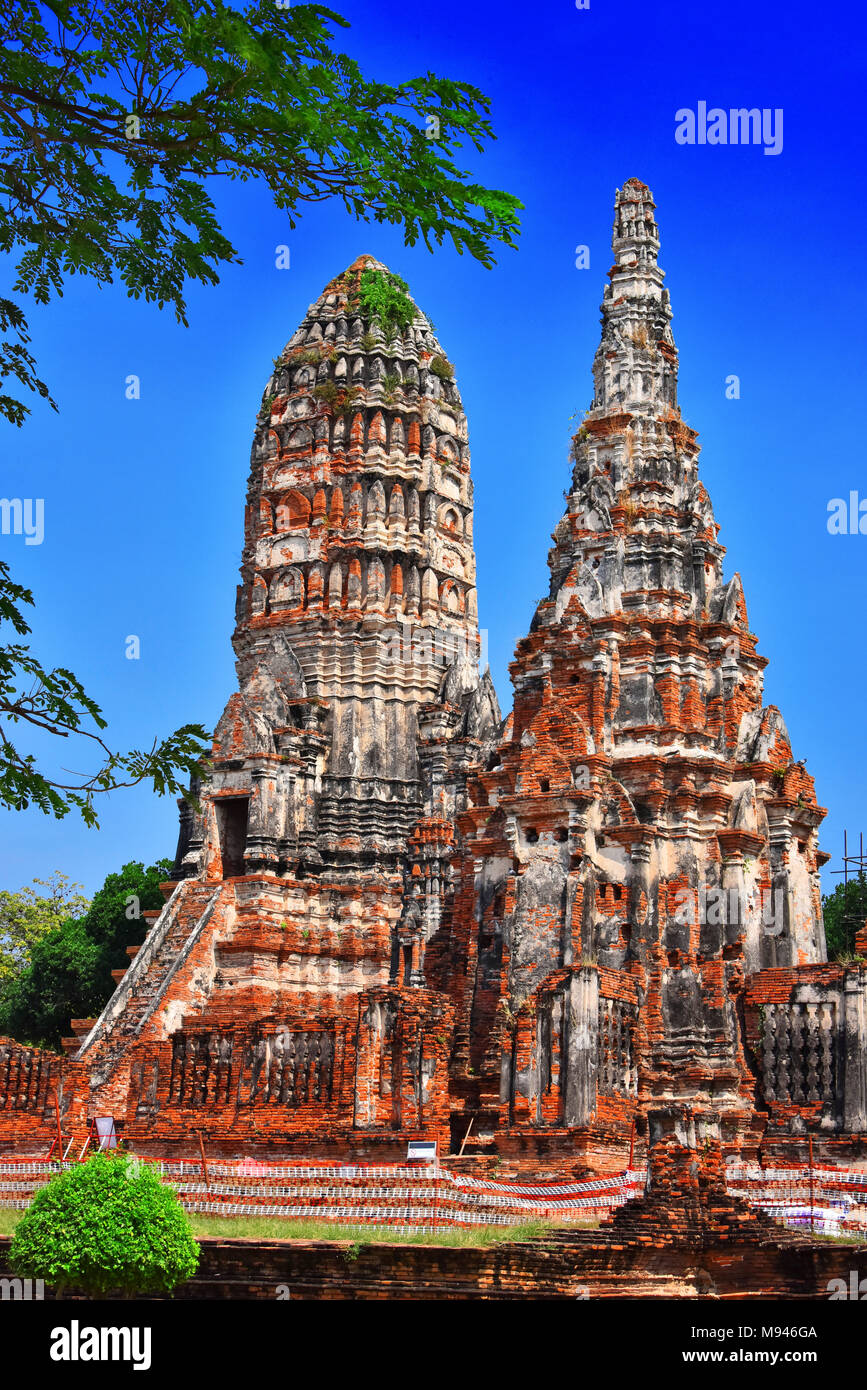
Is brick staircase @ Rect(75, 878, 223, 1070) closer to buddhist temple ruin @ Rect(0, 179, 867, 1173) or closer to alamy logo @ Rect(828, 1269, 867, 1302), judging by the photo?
buddhist temple ruin @ Rect(0, 179, 867, 1173)

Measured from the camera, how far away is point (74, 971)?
45.7 metres

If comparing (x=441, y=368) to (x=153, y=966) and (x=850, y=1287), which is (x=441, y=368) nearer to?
(x=153, y=966)

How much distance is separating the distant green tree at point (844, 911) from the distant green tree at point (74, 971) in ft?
59.3

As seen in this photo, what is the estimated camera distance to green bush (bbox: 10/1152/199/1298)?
1389 cm

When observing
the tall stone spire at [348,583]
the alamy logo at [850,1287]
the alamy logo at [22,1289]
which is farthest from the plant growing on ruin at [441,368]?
the alamy logo at [22,1289]

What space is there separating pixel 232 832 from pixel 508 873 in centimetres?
1152

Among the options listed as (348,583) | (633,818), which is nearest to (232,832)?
(348,583)

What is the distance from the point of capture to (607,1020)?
2381 cm

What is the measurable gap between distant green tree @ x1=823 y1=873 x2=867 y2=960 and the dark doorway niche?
15956 mm

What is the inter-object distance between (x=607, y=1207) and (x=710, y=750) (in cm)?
958

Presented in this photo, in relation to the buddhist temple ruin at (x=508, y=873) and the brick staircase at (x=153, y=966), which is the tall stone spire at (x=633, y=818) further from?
the brick staircase at (x=153, y=966)

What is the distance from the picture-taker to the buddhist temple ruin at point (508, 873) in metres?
24.0
